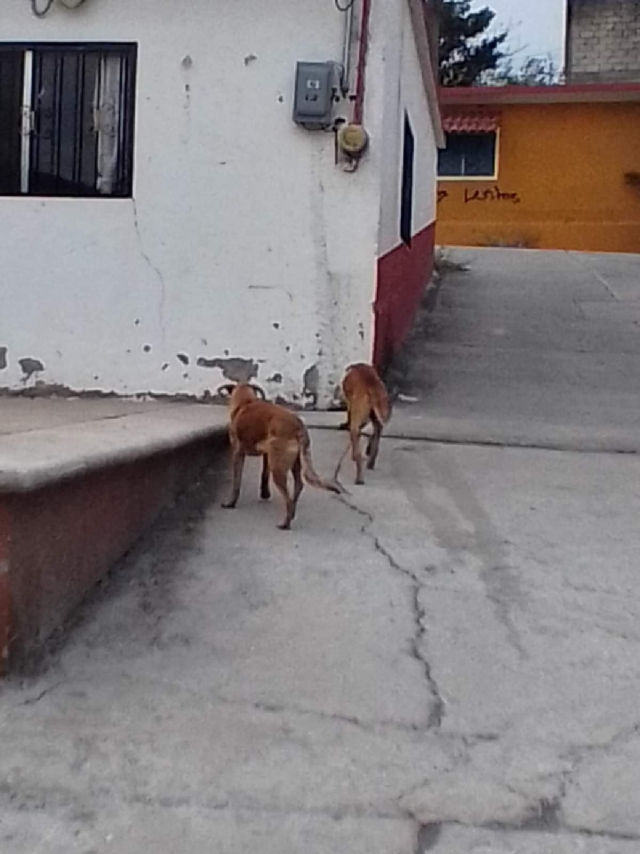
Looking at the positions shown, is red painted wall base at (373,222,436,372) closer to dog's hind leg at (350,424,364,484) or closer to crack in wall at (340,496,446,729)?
dog's hind leg at (350,424,364,484)

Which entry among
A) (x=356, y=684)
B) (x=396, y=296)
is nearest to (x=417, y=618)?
(x=356, y=684)

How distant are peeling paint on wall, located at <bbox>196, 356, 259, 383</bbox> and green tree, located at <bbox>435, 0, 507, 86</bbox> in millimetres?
35532

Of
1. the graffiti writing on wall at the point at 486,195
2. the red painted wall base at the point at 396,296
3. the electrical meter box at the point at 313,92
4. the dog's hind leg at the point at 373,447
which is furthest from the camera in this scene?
the graffiti writing on wall at the point at 486,195

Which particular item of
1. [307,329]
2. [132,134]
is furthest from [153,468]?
A: [132,134]

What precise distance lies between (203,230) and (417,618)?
13.1 ft

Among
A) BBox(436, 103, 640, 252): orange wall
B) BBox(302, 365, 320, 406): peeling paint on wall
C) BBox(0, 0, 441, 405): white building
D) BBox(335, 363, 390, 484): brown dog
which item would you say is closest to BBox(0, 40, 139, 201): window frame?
BBox(0, 0, 441, 405): white building

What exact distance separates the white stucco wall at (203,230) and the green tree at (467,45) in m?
35.2

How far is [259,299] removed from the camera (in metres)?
7.93

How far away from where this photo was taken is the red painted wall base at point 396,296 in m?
8.37

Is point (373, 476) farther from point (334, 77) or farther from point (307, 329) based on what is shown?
point (334, 77)

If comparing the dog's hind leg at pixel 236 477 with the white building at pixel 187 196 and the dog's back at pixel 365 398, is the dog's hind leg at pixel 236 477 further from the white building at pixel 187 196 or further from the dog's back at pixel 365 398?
the white building at pixel 187 196

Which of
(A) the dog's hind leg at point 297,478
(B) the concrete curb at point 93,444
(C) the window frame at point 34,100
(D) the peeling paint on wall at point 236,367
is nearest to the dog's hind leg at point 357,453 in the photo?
(B) the concrete curb at point 93,444

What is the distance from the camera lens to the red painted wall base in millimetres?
8367

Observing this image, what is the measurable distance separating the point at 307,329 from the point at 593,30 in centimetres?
2584
